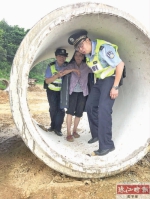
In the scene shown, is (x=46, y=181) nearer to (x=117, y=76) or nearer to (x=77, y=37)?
(x=117, y=76)

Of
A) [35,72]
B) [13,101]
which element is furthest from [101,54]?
[35,72]

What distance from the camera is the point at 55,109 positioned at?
13.3 ft

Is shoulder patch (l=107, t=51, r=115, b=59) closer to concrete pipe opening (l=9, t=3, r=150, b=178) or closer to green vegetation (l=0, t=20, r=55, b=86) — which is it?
concrete pipe opening (l=9, t=3, r=150, b=178)

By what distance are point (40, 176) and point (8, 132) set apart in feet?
6.81

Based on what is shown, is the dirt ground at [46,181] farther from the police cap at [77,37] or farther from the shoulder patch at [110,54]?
the police cap at [77,37]

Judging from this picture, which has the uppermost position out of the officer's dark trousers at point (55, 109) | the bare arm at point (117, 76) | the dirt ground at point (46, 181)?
the bare arm at point (117, 76)

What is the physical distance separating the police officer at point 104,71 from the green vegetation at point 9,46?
12.0 meters

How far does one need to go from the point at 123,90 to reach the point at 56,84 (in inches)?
34.5

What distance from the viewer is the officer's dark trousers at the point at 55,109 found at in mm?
3950

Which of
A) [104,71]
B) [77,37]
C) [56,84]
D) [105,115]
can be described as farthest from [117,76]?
[56,84]

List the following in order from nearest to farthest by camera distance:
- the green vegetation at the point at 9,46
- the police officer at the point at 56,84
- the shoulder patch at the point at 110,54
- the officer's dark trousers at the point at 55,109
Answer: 1. the shoulder patch at the point at 110,54
2. the police officer at the point at 56,84
3. the officer's dark trousers at the point at 55,109
4. the green vegetation at the point at 9,46

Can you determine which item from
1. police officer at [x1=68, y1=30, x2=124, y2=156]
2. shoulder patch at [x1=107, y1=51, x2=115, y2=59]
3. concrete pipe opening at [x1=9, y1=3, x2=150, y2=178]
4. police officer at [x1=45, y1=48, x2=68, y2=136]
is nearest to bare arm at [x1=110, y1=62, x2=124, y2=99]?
police officer at [x1=68, y1=30, x2=124, y2=156]

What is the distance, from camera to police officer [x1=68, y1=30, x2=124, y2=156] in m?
2.86

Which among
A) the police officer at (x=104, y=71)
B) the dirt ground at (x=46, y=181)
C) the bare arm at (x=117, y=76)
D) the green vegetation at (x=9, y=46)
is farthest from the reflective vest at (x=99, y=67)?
the green vegetation at (x=9, y=46)
